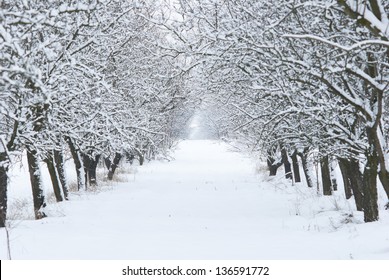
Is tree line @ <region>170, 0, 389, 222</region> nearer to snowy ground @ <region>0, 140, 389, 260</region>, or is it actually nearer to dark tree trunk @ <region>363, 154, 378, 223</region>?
dark tree trunk @ <region>363, 154, 378, 223</region>

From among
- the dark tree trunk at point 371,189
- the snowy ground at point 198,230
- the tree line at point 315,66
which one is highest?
the tree line at point 315,66

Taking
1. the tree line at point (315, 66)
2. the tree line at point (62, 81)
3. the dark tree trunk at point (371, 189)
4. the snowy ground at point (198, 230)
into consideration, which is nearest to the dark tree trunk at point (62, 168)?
the tree line at point (62, 81)

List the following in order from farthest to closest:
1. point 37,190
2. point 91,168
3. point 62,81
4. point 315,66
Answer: point 91,168
point 37,190
point 62,81
point 315,66

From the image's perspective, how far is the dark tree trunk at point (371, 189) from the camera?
7676mm

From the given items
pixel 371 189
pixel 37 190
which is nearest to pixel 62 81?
pixel 37 190

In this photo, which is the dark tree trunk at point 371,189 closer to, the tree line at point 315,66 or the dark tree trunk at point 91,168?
the tree line at point 315,66

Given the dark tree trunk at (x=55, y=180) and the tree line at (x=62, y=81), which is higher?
the tree line at (x=62, y=81)

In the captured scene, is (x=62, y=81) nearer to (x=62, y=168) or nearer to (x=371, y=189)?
(x=62, y=168)

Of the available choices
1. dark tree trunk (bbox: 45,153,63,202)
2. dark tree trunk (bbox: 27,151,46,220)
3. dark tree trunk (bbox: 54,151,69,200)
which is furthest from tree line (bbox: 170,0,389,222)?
dark tree trunk (bbox: 54,151,69,200)

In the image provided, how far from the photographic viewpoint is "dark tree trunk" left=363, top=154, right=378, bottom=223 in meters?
7.68

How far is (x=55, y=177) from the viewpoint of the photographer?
1345 cm

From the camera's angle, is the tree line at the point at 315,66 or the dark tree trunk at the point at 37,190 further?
the dark tree trunk at the point at 37,190

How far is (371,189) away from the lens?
26.0 ft

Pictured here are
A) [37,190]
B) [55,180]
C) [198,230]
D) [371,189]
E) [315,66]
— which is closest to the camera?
[315,66]
